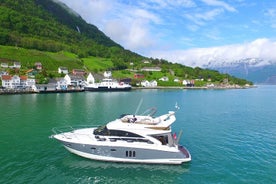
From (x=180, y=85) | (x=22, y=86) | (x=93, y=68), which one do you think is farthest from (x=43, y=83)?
(x=180, y=85)

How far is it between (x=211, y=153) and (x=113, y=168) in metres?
10.8

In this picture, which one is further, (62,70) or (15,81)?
(62,70)

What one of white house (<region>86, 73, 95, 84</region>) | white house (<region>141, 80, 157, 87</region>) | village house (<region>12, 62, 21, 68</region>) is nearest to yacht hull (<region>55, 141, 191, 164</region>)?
white house (<region>86, 73, 95, 84</region>)

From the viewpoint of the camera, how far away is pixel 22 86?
11581 centimetres

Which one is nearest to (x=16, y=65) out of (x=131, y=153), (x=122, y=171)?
(x=131, y=153)

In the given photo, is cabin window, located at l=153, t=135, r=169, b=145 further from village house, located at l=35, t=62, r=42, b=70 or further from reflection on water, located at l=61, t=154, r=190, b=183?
village house, located at l=35, t=62, r=42, b=70

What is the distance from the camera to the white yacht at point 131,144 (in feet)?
70.9

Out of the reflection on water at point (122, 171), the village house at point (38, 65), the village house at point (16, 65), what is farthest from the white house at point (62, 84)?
the reflection on water at point (122, 171)

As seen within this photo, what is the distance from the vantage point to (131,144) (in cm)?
2172

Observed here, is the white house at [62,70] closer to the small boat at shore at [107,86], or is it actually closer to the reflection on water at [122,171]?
Result: the small boat at shore at [107,86]

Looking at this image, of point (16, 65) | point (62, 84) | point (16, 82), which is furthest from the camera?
point (16, 65)

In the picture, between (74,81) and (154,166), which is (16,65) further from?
(154,166)

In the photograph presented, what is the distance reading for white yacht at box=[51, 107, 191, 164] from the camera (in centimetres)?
2162

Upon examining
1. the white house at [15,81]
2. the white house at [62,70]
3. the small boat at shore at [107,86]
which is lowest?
the small boat at shore at [107,86]
